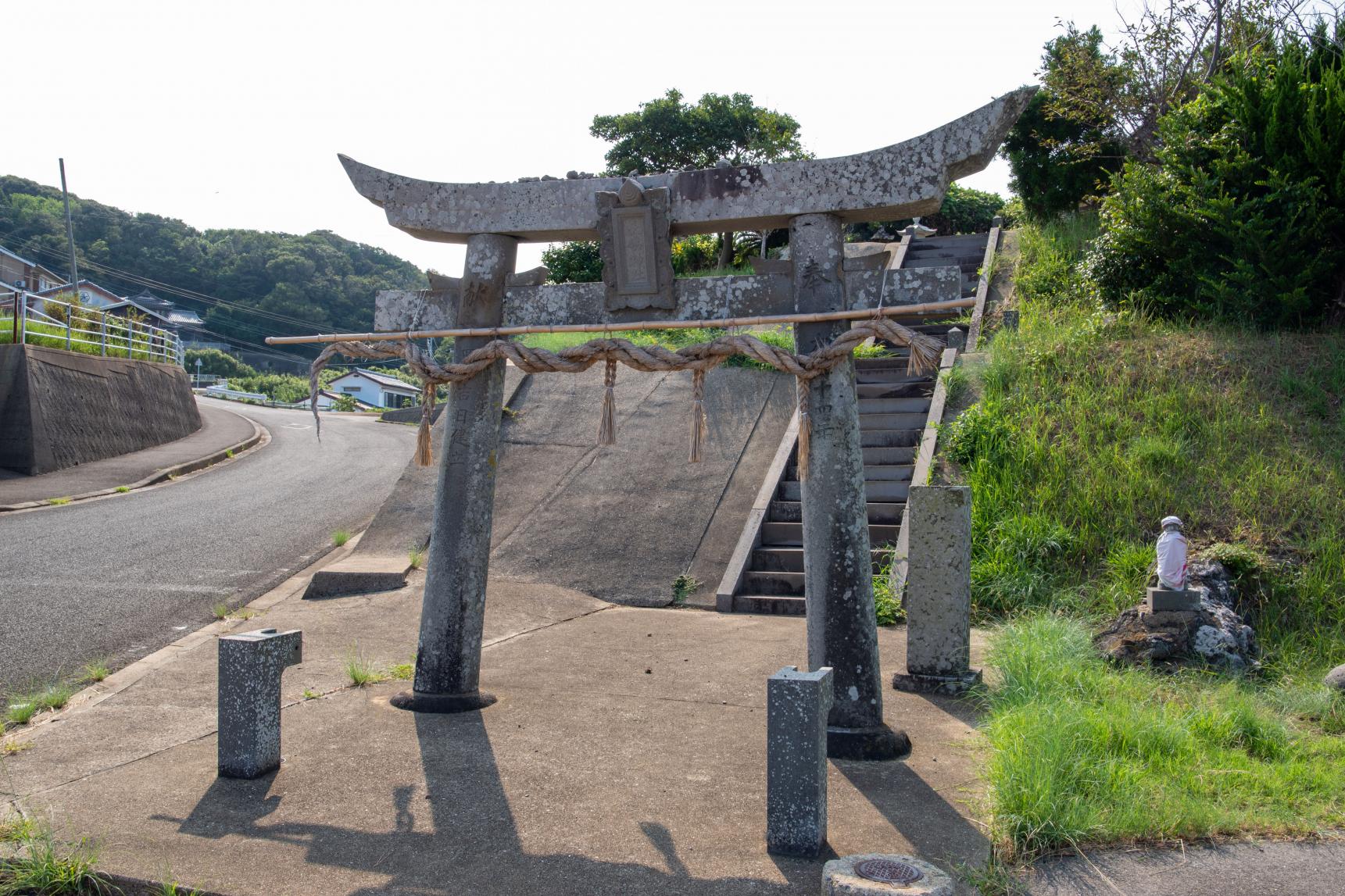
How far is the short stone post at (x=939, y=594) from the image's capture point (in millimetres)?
6672

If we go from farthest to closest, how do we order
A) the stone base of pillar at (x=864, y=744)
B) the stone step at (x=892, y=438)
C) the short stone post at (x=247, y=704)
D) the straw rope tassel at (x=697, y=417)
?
the stone step at (x=892, y=438), the straw rope tassel at (x=697, y=417), the stone base of pillar at (x=864, y=744), the short stone post at (x=247, y=704)

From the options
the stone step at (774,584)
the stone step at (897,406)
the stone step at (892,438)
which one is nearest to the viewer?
the stone step at (774,584)

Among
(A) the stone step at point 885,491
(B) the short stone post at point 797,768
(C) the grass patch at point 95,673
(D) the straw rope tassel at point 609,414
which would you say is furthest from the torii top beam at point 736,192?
(A) the stone step at point 885,491

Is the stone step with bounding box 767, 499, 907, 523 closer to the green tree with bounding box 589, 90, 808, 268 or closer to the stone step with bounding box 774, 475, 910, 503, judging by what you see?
the stone step with bounding box 774, 475, 910, 503

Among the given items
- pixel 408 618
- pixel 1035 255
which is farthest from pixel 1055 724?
pixel 1035 255

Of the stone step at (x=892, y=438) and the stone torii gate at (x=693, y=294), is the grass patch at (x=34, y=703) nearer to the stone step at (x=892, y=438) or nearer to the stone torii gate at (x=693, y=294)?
the stone torii gate at (x=693, y=294)

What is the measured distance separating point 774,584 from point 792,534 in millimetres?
870

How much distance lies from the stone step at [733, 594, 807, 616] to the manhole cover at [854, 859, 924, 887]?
617 cm

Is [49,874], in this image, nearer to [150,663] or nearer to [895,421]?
[150,663]

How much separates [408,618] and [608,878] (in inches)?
212

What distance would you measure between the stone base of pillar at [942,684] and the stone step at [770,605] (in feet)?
9.24

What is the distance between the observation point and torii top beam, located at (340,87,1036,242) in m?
5.35

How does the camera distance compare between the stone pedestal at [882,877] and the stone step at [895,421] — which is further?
the stone step at [895,421]

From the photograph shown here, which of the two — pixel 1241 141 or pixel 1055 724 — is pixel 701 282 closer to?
pixel 1055 724
